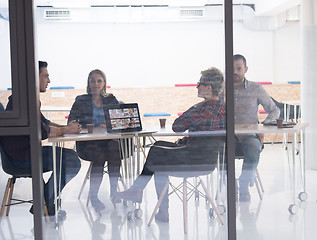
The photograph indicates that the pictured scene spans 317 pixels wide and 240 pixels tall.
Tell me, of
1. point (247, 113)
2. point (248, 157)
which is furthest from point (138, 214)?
point (247, 113)

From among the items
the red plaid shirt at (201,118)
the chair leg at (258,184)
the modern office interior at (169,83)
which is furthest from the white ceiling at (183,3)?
the chair leg at (258,184)

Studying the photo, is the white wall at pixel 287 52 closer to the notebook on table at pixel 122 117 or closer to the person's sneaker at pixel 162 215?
the notebook on table at pixel 122 117

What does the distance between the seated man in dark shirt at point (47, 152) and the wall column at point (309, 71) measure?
1.42m

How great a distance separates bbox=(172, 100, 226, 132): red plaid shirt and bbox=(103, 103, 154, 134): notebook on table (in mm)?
241

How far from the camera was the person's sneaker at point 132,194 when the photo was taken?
3.16m

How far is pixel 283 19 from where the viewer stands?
311 centimetres

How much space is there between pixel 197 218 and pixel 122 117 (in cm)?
78

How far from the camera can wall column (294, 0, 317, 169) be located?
313 cm

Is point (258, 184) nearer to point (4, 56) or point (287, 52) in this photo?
point (287, 52)

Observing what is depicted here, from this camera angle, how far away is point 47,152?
3102 millimetres

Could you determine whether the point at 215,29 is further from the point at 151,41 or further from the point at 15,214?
the point at 15,214

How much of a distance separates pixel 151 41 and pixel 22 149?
1.02m

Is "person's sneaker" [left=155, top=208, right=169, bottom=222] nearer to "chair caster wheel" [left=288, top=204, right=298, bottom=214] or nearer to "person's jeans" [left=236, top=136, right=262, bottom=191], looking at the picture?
"person's jeans" [left=236, top=136, right=262, bottom=191]

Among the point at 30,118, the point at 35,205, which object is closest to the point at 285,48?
the point at 30,118
